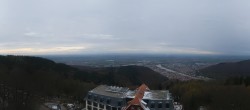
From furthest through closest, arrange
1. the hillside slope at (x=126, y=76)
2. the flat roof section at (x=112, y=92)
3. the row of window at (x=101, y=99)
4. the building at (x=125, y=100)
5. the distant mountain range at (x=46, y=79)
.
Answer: the hillside slope at (x=126, y=76) < the distant mountain range at (x=46, y=79) < the flat roof section at (x=112, y=92) < the row of window at (x=101, y=99) < the building at (x=125, y=100)

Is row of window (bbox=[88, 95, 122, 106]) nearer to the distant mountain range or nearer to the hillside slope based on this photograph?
the distant mountain range

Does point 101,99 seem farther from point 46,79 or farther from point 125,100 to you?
point 46,79

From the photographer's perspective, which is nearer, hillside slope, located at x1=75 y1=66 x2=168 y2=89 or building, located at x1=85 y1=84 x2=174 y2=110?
building, located at x1=85 y1=84 x2=174 y2=110

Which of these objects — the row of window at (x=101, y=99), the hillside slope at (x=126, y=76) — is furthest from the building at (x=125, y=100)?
the hillside slope at (x=126, y=76)

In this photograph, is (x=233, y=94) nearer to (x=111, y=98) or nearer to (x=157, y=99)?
(x=157, y=99)

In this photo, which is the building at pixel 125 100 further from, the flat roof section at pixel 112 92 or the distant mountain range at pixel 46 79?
the distant mountain range at pixel 46 79

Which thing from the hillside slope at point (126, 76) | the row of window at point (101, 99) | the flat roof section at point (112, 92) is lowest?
the hillside slope at point (126, 76)

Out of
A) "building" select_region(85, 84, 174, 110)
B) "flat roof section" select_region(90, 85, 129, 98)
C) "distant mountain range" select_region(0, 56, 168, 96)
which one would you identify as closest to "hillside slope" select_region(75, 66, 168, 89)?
"distant mountain range" select_region(0, 56, 168, 96)

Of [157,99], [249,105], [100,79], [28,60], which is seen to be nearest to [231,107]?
[249,105]

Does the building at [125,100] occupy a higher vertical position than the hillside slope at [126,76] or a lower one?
higher
